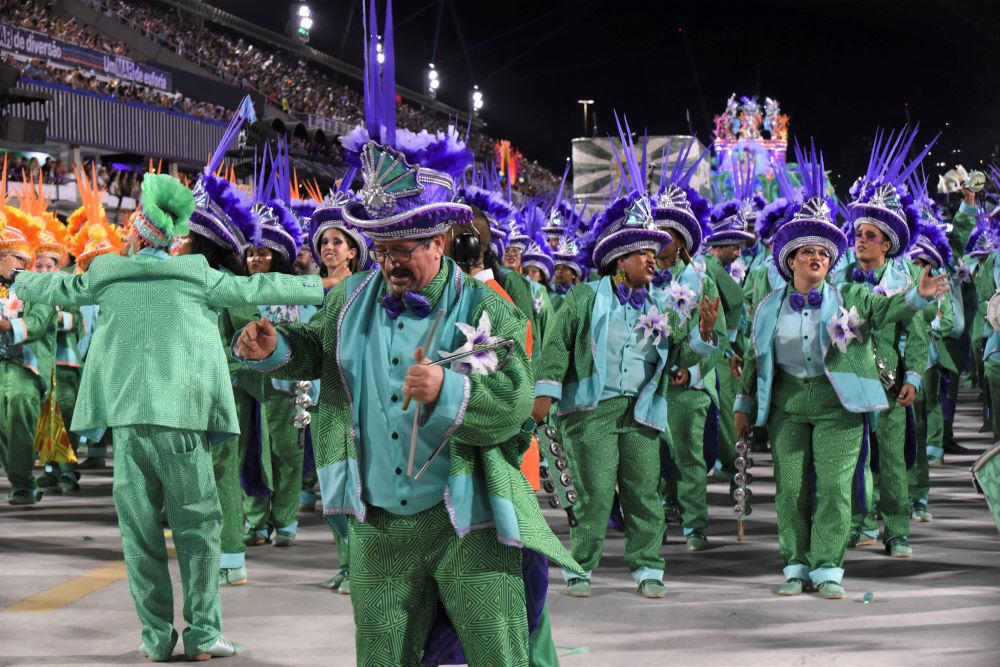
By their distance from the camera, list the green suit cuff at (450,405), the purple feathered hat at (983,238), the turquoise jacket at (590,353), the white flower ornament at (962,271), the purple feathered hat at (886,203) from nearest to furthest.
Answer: the green suit cuff at (450,405)
the turquoise jacket at (590,353)
the purple feathered hat at (886,203)
the purple feathered hat at (983,238)
the white flower ornament at (962,271)

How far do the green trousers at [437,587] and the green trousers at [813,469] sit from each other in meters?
3.65

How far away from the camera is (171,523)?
6062 mm

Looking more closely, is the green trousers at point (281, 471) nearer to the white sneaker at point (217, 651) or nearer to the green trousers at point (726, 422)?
the white sneaker at point (217, 651)

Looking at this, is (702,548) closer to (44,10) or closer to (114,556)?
(114,556)

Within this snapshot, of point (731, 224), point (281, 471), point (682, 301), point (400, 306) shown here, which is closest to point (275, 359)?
point (400, 306)

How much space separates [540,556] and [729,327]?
788 cm

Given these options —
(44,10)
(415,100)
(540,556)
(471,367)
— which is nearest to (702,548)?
(540,556)

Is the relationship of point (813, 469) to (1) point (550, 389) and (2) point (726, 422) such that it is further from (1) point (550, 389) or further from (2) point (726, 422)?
(2) point (726, 422)

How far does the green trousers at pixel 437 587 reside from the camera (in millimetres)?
4051

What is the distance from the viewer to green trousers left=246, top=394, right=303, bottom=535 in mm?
8984

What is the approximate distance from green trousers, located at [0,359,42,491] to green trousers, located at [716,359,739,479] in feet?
17.9

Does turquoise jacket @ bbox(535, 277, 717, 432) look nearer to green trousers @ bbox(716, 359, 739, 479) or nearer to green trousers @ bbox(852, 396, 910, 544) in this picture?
green trousers @ bbox(852, 396, 910, 544)

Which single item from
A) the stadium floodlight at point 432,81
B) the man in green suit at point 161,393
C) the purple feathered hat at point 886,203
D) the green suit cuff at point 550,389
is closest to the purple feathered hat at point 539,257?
the purple feathered hat at point 886,203

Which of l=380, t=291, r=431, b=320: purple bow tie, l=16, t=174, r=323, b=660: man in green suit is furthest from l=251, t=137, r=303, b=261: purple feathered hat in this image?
l=380, t=291, r=431, b=320: purple bow tie
